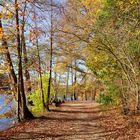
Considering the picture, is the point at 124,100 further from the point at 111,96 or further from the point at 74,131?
the point at 74,131

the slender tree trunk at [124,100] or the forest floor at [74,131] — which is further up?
the slender tree trunk at [124,100]

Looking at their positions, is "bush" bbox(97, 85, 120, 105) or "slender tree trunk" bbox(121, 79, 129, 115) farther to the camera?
"bush" bbox(97, 85, 120, 105)

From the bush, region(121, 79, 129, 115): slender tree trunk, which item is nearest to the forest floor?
region(121, 79, 129, 115): slender tree trunk

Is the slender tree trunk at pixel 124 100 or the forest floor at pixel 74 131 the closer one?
the forest floor at pixel 74 131

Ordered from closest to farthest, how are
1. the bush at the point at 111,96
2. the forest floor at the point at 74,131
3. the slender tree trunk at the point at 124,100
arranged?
the forest floor at the point at 74,131 < the slender tree trunk at the point at 124,100 < the bush at the point at 111,96

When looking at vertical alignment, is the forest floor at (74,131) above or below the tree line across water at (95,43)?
below

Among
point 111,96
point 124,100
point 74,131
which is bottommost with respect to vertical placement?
point 74,131

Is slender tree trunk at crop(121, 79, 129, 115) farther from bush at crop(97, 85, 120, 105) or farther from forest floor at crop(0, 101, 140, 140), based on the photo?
forest floor at crop(0, 101, 140, 140)

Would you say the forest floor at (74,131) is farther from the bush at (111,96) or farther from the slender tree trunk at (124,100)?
the bush at (111,96)

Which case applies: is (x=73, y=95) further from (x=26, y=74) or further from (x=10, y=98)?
(x=10, y=98)

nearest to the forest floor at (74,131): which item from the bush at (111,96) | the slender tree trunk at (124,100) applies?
the slender tree trunk at (124,100)

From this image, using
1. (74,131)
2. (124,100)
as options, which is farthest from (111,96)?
(74,131)

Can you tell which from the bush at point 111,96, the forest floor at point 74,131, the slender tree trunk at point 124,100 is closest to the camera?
the forest floor at point 74,131

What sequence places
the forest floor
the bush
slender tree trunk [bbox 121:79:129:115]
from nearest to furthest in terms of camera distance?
the forest floor, slender tree trunk [bbox 121:79:129:115], the bush
